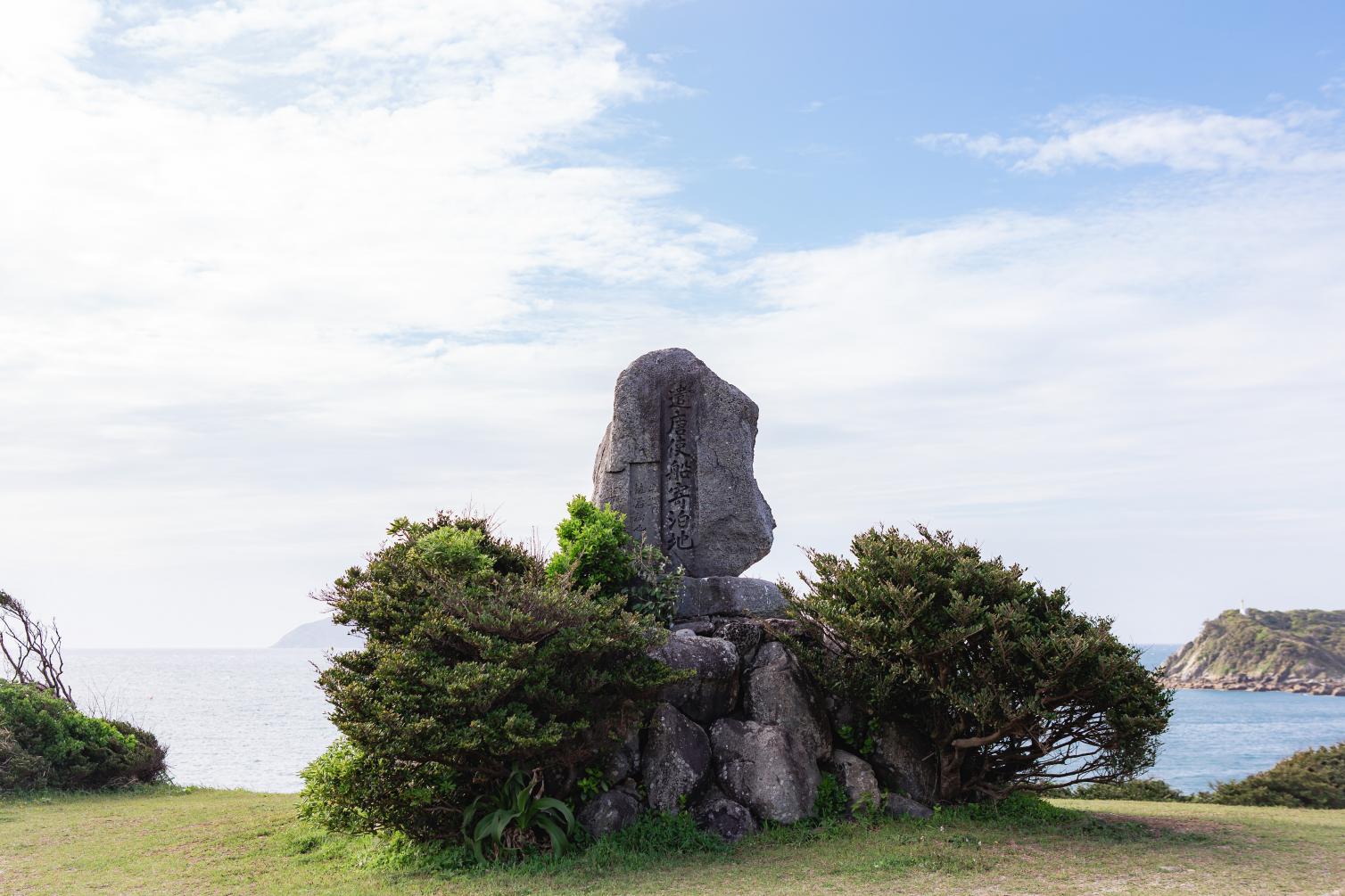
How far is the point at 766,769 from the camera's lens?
9.33 m

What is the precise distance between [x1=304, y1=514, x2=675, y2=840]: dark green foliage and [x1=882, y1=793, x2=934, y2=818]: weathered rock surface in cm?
264

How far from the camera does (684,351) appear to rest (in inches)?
498

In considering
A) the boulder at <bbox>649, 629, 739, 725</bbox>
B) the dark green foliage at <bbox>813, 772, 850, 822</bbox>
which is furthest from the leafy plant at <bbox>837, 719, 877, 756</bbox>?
the boulder at <bbox>649, 629, 739, 725</bbox>

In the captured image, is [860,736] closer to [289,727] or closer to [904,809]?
[904,809]

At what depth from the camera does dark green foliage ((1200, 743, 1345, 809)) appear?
13703 mm

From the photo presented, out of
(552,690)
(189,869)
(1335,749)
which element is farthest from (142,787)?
(1335,749)

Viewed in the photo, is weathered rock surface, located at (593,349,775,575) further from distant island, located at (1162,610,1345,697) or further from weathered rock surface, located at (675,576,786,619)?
distant island, located at (1162,610,1345,697)

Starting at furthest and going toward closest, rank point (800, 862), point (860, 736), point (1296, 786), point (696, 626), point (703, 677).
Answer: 1. point (1296, 786)
2. point (696, 626)
3. point (860, 736)
4. point (703, 677)
5. point (800, 862)

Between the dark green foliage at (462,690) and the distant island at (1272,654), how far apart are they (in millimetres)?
60522

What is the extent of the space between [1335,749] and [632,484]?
39.6ft

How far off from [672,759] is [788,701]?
4.52 feet

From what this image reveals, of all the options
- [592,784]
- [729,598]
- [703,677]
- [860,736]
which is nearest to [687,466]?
[729,598]

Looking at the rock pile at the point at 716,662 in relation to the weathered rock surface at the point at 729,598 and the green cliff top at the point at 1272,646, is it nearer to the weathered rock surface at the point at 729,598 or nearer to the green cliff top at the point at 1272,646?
the weathered rock surface at the point at 729,598

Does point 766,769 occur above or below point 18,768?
above
